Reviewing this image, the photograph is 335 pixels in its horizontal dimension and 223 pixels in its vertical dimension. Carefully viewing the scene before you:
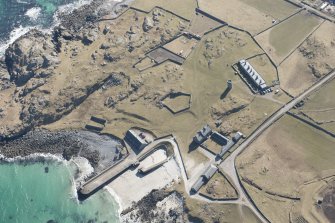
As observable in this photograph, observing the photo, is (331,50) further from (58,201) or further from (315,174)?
(58,201)

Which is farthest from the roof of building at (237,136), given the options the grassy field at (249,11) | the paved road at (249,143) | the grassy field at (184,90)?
the grassy field at (249,11)

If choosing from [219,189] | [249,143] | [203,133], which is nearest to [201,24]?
[203,133]

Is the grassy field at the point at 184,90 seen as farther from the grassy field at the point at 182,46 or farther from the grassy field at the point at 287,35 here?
the grassy field at the point at 287,35

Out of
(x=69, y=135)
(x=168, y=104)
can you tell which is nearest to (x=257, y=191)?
(x=168, y=104)

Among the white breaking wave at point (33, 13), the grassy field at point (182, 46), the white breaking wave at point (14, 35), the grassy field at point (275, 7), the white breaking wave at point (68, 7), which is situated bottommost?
the white breaking wave at point (14, 35)

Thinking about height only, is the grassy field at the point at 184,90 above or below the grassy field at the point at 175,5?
below

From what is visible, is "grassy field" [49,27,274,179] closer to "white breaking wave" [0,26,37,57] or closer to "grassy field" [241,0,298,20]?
"grassy field" [241,0,298,20]
